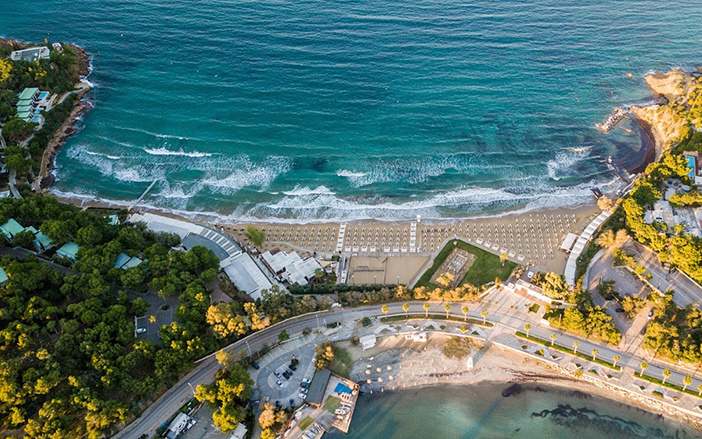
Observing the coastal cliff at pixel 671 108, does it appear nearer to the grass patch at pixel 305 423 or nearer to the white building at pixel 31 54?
the grass patch at pixel 305 423

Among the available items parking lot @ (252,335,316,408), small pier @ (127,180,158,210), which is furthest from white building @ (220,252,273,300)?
small pier @ (127,180,158,210)

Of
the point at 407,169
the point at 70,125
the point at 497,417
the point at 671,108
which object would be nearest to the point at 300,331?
the point at 497,417

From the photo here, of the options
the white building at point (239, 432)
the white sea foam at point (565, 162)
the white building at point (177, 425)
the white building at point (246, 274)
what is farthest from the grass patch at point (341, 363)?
the white sea foam at point (565, 162)

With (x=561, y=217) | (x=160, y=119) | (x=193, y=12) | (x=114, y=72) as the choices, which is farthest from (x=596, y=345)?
(x=193, y=12)

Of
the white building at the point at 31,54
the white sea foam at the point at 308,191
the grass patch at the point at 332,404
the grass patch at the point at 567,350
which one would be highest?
the white building at the point at 31,54

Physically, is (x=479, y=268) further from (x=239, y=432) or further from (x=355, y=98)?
(x=355, y=98)

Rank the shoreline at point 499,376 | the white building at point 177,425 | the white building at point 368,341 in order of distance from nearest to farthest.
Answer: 1. the white building at point 177,425
2. the shoreline at point 499,376
3. the white building at point 368,341

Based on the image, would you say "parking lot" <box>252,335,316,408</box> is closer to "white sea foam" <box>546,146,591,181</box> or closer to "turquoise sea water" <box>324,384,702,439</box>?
"turquoise sea water" <box>324,384,702,439</box>
